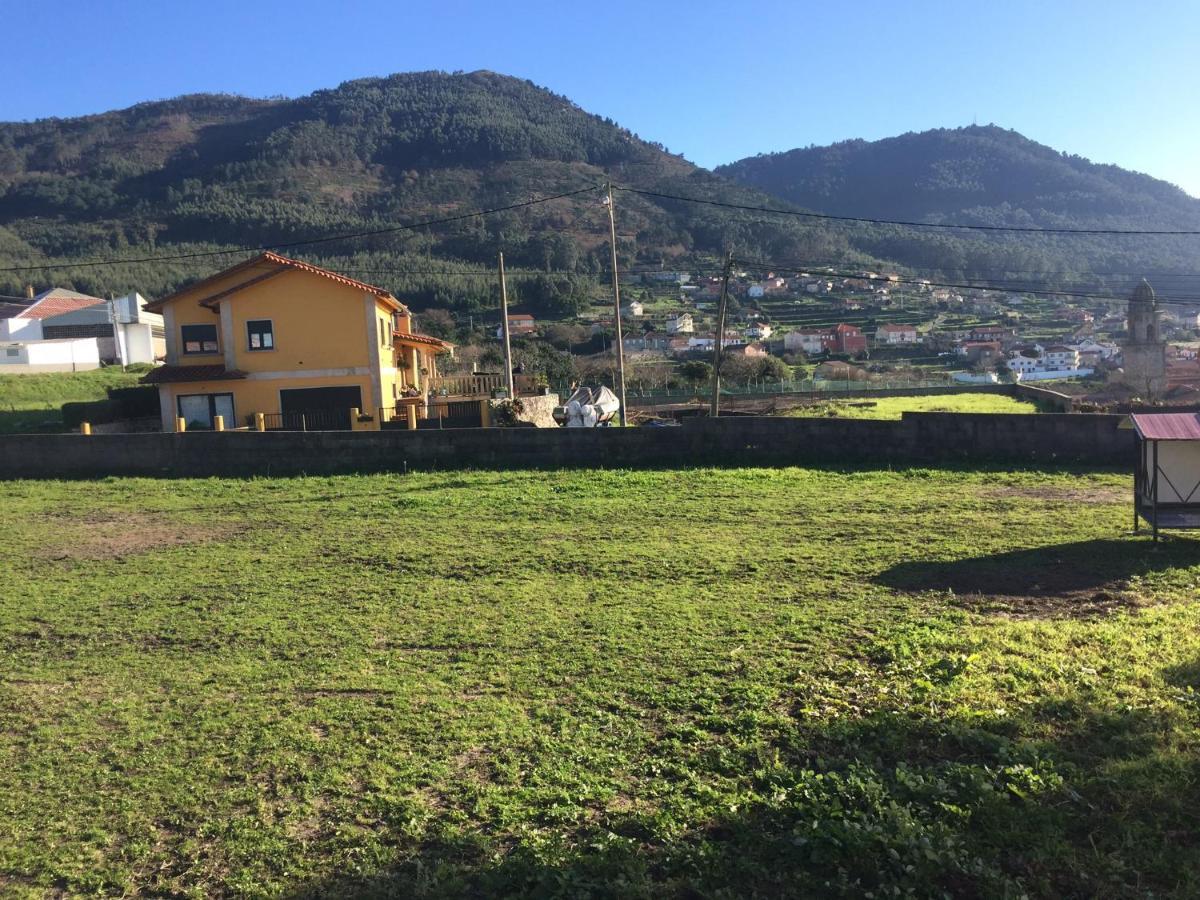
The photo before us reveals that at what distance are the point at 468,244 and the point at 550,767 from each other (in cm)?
Result: 9430

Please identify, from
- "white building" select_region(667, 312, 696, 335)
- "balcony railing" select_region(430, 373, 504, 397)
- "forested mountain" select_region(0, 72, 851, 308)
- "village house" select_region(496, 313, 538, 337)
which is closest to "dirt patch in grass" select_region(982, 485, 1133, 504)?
"balcony railing" select_region(430, 373, 504, 397)

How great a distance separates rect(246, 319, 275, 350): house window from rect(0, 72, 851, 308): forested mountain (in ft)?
159

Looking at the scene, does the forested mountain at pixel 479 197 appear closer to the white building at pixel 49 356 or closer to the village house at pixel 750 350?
the village house at pixel 750 350

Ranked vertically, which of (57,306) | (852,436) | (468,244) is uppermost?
(468,244)

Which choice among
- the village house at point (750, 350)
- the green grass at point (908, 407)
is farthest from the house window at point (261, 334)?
the village house at point (750, 350)

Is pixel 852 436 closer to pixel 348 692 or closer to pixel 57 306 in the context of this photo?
pixel 348 692

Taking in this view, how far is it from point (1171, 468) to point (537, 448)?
11.2 meters

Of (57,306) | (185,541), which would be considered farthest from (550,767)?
(57,306)

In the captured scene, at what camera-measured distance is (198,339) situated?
25.6 metres

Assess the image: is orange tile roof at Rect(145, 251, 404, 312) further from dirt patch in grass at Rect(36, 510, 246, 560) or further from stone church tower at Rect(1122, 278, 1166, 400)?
stone church tower at Rect(1122, 278, 1166, 400)

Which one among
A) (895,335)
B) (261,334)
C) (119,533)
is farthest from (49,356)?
(895,335)

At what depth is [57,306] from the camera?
5984 cm

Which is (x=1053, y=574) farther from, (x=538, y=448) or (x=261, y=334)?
(x=261, y=334)

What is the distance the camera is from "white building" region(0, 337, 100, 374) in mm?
39344
